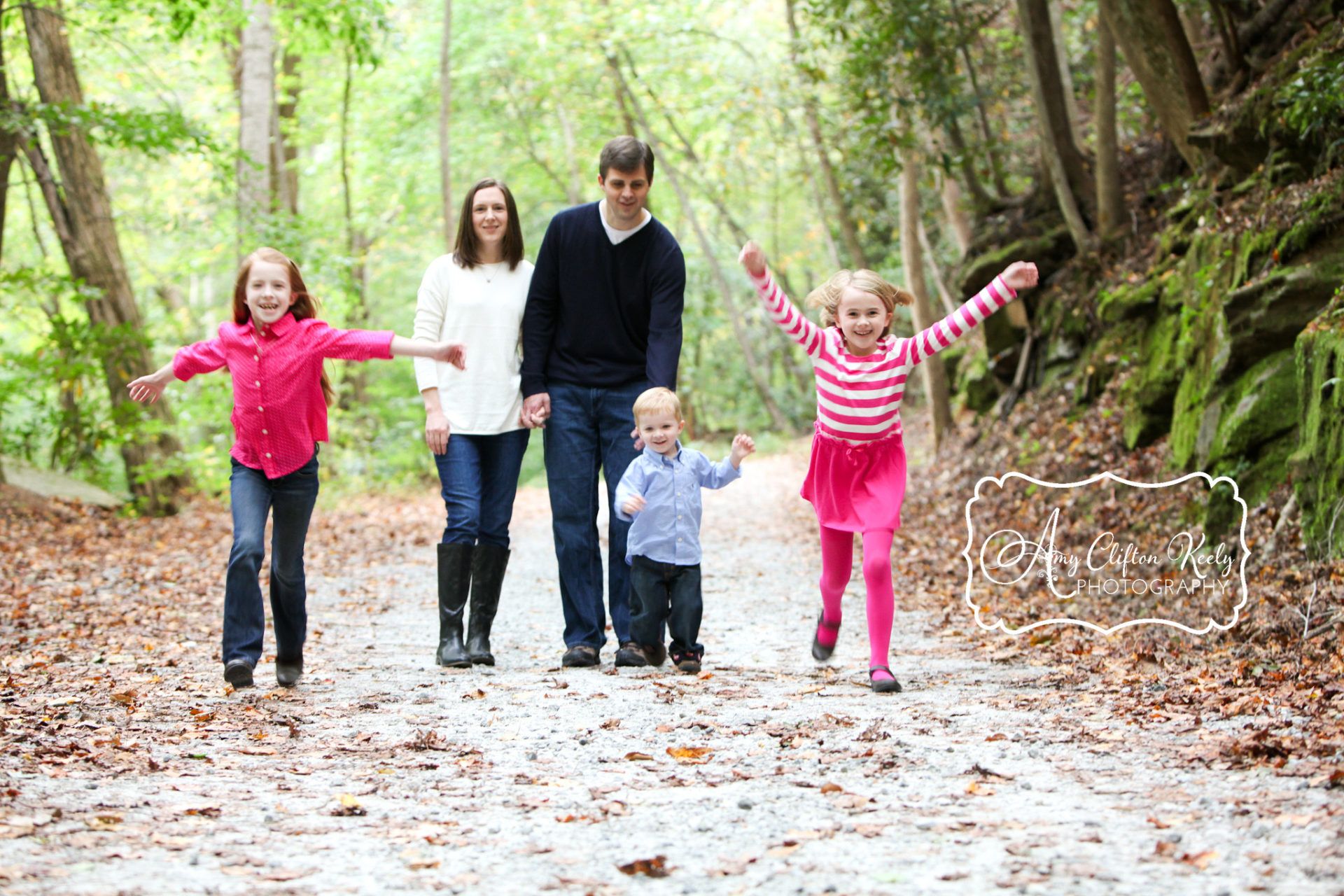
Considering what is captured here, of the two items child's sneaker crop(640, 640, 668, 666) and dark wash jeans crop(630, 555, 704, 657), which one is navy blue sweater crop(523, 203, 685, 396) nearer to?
dark wash jeans crop(630, 555, 704, 657)

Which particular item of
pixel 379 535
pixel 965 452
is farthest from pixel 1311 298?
pixel 379 535

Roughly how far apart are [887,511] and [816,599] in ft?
12.8

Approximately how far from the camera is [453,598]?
5.59 metres

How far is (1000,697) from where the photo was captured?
4754 millimetres

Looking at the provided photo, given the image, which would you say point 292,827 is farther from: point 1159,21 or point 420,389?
point 1159,21

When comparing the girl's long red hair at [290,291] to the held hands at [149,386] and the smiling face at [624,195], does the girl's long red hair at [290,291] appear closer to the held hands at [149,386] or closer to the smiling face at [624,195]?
the held hands at [149,386]

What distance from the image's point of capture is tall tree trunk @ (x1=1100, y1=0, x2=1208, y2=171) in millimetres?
9242

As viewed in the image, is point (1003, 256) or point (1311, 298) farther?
point (1003, 256)

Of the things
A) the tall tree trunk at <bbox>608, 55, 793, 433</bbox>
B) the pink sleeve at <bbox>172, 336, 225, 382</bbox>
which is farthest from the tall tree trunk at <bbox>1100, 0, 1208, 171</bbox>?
the tall tree trunk at <bbox>608, 55, 793, 433</bbox>

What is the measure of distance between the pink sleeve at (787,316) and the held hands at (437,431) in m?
1.61

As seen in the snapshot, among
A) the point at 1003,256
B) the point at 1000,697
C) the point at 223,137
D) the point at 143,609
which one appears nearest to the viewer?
the point at 1000,697

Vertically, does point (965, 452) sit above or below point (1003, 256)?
below

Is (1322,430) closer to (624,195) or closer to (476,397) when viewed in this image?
(624,195)

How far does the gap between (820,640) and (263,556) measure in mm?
2635
